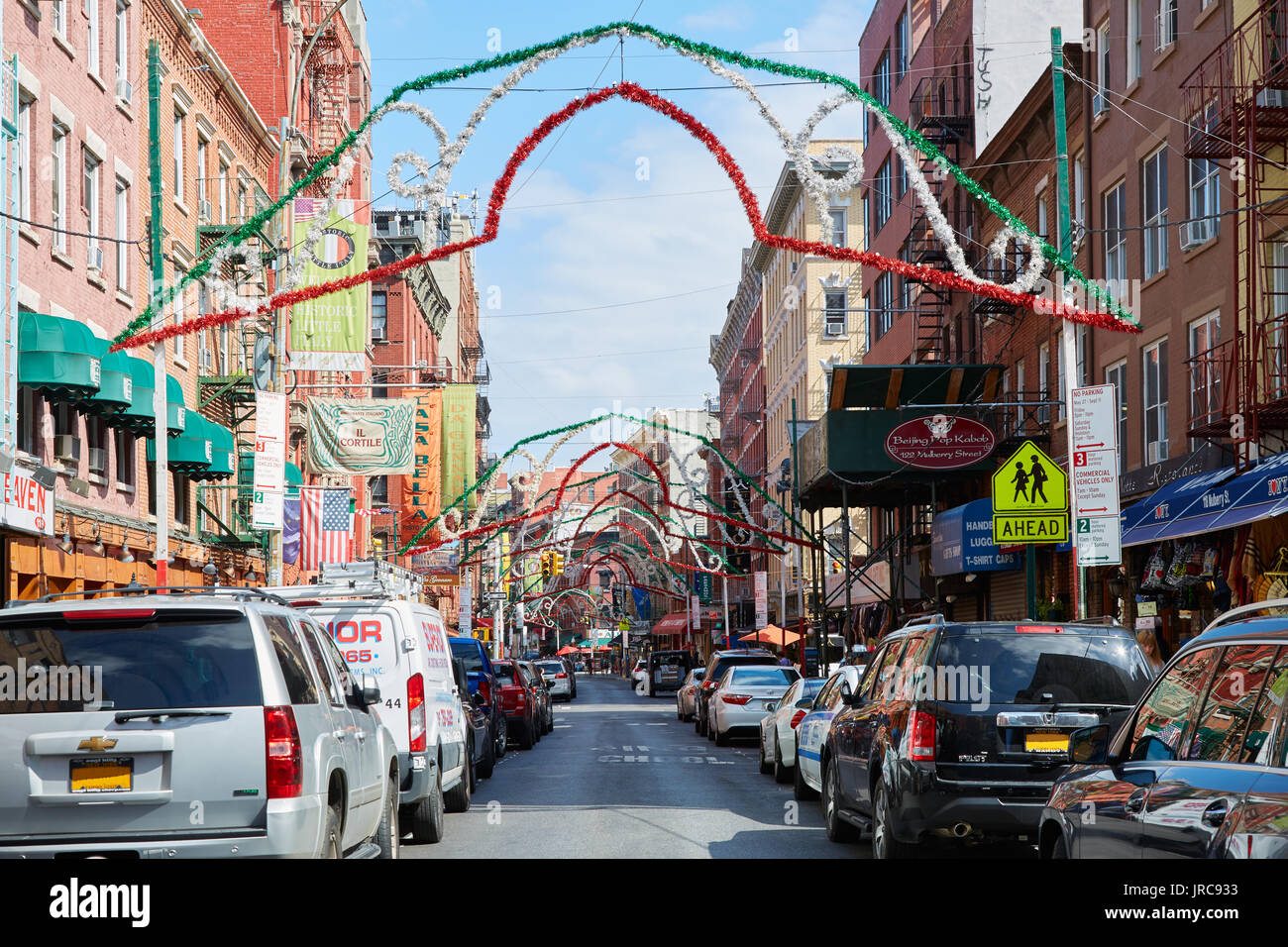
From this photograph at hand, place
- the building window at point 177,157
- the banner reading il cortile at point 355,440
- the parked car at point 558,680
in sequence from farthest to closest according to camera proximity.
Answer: the parked car at point 558,680
the building window at point 177,157
the banner reading il cortile at point 355,440

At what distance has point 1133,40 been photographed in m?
26.0

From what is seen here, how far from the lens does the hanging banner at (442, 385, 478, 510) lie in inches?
1757

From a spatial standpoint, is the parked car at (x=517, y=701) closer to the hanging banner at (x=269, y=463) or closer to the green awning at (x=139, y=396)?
the green awning at (x=139, y=396)

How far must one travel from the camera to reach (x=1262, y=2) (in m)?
19.5

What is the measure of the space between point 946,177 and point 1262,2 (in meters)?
17.8

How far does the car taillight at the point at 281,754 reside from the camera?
7.91 metres

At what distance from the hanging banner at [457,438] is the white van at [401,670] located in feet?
98.3

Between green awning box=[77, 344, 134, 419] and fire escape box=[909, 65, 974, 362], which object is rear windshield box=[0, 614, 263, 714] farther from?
fire escape box=[909, 65, 974, 362]

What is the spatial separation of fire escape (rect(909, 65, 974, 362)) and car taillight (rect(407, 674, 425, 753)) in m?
22.5

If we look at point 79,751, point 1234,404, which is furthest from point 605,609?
point 79,751

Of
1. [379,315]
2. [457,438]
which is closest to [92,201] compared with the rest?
[457,438]

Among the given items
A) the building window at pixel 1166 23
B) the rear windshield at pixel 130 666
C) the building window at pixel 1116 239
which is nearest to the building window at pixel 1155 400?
the building window at pixel 1116 239

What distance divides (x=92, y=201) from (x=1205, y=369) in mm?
18043
